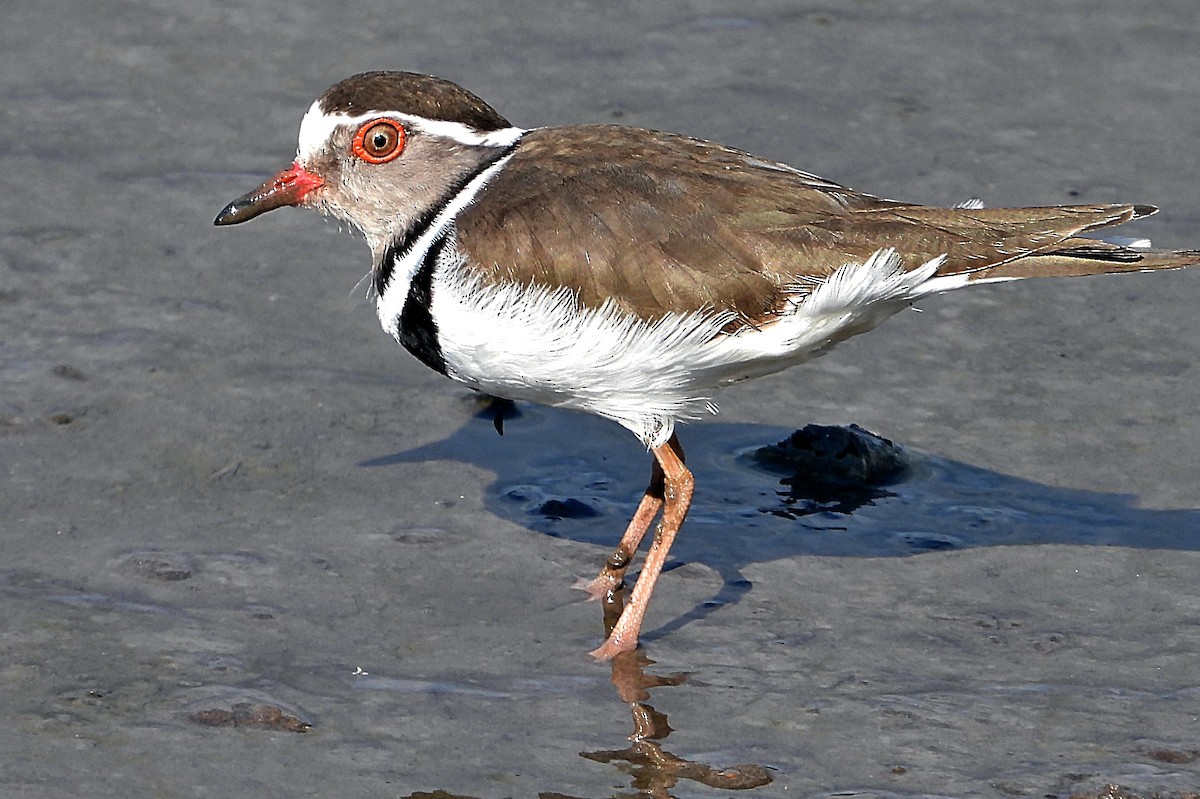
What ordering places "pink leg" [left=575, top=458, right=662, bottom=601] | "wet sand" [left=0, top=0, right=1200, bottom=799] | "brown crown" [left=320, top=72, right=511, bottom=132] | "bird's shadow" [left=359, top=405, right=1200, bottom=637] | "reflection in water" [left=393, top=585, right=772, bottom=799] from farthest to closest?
"bird's shadow" [left=359, top=405, right=1200, bottom=637] < "pink leg" [left=575, top=458, right=662, bottom=601] < "brown crown" [left=320, top=72, right=511, bottom=132] < "wet sand" [left=0, top=0, right=1200, bottom=799] < "reflection in water" [left=393, top=585, right=772, bottom=799]

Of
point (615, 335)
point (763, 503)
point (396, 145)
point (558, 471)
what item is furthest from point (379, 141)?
point (763, 503)

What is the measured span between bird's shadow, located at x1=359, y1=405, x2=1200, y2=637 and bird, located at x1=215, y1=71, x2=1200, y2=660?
550 mm

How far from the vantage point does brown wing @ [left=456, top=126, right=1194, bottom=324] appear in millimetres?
6711

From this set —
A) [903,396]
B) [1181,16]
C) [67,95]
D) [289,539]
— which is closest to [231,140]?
[67,95]

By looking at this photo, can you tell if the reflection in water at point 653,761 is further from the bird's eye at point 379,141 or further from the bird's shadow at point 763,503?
the bird's eye at point 379,141

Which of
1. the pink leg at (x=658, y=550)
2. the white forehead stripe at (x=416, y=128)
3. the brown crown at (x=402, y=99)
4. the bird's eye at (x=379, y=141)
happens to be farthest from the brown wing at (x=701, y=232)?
the pink leg at (x=658, y=550)

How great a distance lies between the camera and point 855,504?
789 centimetres

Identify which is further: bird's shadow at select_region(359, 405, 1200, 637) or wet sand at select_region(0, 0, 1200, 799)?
bird's shadow at select_region(359, 405, 1200, 637)

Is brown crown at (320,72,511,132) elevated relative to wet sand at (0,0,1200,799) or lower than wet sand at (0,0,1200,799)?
elevated

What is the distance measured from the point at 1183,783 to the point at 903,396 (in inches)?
119

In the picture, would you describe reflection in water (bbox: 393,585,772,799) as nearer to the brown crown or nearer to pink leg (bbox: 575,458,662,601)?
pink leg (bbox: 575,458,662,601)

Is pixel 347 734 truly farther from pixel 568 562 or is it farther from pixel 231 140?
pixel 231 140

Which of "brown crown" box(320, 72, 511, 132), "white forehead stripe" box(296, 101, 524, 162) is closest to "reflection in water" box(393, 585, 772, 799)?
"white forehead stripe" box(296, 101, 524, 162)

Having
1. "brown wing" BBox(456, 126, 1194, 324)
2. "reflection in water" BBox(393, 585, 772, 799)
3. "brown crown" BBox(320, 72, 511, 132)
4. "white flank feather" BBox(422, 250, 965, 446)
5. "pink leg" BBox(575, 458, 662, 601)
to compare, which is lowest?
"reflection in water" BBox(393, 585, 772, 799)
